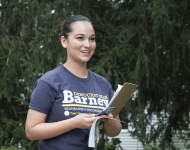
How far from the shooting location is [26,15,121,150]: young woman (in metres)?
2.61

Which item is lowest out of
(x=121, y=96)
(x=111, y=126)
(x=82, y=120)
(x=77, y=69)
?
(x=111, y=126)

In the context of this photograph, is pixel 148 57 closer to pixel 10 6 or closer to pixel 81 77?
pixel 10 6

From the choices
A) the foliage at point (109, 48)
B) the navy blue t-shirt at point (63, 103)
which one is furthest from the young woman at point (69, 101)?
the foliage at point (109, 48)

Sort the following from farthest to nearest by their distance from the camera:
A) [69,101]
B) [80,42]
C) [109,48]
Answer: [109,48] → [80,42] → [69,101]

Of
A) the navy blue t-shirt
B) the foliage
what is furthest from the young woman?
the foliage

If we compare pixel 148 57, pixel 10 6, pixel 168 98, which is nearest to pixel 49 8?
pixel 10 6

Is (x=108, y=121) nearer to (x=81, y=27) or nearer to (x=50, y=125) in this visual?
(x=50, y=125)

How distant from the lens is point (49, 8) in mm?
5895

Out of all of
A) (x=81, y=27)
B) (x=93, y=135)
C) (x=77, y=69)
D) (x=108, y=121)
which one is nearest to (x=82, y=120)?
(x=93, y=135)

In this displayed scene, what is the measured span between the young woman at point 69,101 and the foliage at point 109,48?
2900 mm

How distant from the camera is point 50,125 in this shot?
2.60 m

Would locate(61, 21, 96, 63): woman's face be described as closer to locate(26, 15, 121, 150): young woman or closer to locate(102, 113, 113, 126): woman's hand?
locate(26, 15, 121, 150): young woman

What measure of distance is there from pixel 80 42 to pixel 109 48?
131 inches

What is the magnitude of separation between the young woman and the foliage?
290cm
